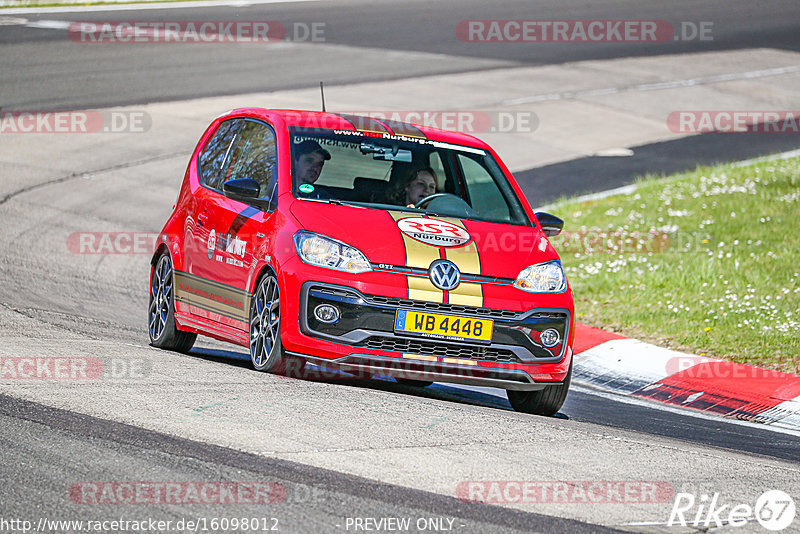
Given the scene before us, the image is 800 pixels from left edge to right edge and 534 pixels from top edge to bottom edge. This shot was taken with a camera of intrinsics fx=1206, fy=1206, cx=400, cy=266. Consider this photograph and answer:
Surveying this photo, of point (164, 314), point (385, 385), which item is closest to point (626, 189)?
point (385, 385)

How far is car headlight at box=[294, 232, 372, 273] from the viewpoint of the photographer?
6.95 meters

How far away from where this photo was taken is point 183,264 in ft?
27.8

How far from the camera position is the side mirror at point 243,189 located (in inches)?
296

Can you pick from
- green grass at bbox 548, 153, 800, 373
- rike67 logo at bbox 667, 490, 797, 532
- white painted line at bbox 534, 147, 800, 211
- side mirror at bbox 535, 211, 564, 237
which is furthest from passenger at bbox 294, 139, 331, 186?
white painted line at bbox 534, 147, 800, 211

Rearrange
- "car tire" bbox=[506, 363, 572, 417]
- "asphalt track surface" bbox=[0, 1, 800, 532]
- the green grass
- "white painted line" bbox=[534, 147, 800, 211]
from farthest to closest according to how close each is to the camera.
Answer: "white painted line" bbox=[534, 147, 800, 211] → the green grass → "car tire" bbox=[506, 363, 572, 417] → "asphalt track surface" bbox=[0, 1, 800, 532]

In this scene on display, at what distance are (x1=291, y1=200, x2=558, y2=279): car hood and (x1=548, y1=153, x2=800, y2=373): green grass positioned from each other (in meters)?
2.90

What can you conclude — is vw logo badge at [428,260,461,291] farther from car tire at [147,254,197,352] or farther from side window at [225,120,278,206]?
car tire at [147,254,197,352]

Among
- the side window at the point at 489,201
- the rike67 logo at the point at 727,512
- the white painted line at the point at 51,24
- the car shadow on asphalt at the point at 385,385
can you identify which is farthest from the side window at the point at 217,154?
the white painted line at the point at 51,24

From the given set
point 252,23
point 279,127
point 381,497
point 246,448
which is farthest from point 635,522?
point 252,23

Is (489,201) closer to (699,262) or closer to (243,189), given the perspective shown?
(243,189)

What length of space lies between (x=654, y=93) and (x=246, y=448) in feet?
63.4

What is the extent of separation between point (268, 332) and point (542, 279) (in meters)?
1.68

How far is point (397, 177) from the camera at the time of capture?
26.7ft

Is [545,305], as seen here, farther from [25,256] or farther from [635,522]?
[25,256]
